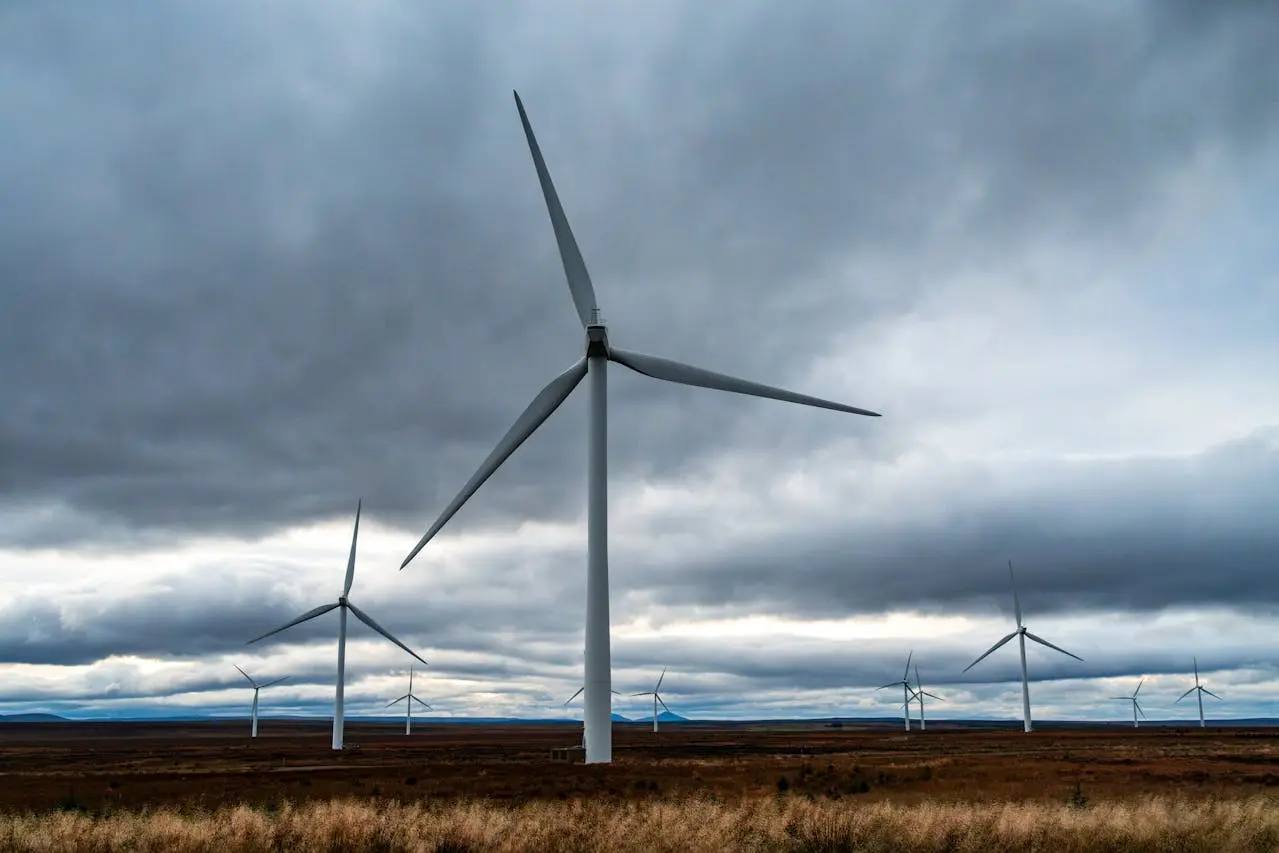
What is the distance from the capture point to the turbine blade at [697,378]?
49.5 meters

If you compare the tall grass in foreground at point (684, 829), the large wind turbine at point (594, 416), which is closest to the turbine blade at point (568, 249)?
the large wind turbine at point (594, 416)

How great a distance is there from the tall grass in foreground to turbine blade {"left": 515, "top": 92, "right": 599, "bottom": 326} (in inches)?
1241

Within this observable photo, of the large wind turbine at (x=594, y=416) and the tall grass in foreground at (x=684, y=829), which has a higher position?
the large wind turbine at (x=594, y=416)

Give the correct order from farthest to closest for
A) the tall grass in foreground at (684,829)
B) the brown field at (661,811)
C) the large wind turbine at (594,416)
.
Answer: the large wind turbine at (594,416) → the brown field at (661,811) → the tall grass in foreground at (684,829)

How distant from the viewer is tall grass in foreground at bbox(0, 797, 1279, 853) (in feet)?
77.3

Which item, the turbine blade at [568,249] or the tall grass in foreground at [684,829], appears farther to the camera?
the turbine blade at [568,249]

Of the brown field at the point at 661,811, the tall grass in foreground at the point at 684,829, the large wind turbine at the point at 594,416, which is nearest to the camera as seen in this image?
the tall grass in foreground at the point at 684,829

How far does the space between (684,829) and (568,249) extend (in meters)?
36.2

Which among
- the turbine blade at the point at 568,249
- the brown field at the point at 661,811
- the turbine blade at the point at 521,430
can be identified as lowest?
the brown field at the point at 661,811

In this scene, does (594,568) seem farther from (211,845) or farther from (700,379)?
(211,845)

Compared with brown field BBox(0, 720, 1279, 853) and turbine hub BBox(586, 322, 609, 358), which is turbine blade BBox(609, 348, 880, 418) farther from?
brown field BBox(0, 720, 1279, 853)

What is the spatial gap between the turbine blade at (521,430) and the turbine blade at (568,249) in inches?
136

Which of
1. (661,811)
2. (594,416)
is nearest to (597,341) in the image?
(594,416)

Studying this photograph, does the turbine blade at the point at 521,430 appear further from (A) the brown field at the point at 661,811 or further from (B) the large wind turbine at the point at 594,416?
(A) the brown field at the point at 661,811
